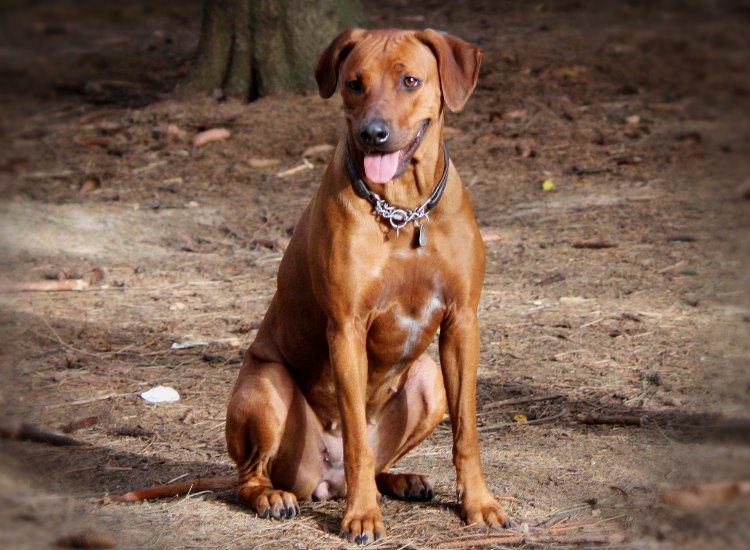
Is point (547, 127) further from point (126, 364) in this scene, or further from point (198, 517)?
point (198, 517)

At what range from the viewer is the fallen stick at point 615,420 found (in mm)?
4863

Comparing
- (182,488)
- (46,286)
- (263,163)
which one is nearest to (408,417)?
(182,488)

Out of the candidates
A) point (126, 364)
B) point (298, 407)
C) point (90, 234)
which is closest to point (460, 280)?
point (298, 407)

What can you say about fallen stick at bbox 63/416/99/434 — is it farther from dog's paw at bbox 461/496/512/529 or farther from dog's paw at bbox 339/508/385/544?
dog's paw at bbox 461/496/512/529

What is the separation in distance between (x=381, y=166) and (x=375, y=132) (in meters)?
0.16

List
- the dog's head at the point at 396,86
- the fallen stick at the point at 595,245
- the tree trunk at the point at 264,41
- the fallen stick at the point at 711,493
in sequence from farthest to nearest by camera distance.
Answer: the tree trunk at the point at 264,41 < the fallen stick at the point at 595,245 < the dog's head at the point at 396,86 < the fallen stick at the point at 711,493

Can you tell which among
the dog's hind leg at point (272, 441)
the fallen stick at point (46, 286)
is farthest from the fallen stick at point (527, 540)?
the fallen stick at point (46, 286)

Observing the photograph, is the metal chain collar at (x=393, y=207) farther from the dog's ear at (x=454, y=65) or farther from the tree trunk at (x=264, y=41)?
the tree trunk at (x=264, y=41)

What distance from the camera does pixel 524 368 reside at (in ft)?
18.4

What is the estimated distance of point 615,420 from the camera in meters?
4.88

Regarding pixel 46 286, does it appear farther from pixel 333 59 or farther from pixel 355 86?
pixel 355 86

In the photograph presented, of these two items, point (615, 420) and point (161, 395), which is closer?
point (615, 420)

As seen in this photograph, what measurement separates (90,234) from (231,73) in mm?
3031

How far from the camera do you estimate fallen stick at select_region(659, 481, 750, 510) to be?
7.80 ft
